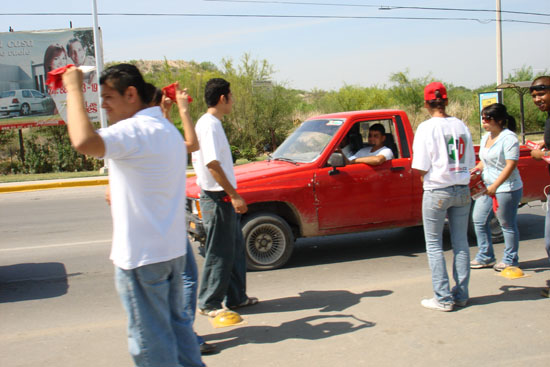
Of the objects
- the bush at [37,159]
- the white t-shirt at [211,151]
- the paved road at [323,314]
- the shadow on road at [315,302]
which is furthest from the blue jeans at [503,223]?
the bush at [37,159]

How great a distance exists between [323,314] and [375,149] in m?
2.87

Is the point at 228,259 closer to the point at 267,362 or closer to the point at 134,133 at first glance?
the point at 267,362

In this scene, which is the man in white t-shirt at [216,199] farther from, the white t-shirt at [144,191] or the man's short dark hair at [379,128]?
the man's short dark hair at [379,128]

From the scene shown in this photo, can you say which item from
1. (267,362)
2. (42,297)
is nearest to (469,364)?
(267,362)

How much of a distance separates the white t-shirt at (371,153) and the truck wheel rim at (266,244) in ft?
4.62

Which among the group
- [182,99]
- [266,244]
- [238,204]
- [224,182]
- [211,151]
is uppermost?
[182,99]

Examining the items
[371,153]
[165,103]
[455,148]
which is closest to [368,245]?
[371,153]

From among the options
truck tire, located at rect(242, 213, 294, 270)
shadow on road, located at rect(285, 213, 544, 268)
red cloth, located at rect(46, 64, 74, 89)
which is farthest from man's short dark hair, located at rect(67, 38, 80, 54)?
red cloth, located at rect(46, 64, 74, 89)

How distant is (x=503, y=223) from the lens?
6027mm

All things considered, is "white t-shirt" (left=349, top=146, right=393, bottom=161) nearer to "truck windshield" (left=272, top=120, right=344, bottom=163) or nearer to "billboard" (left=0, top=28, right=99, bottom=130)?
"truck windshield" (left=272, top=120, right=344, bottom=163)

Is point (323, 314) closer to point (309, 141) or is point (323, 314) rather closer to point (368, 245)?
point (309, 141)

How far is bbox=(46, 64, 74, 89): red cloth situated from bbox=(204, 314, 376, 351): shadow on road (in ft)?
7.87

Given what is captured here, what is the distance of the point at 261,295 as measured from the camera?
5656 millimetres

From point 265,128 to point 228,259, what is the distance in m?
A: 21.8
